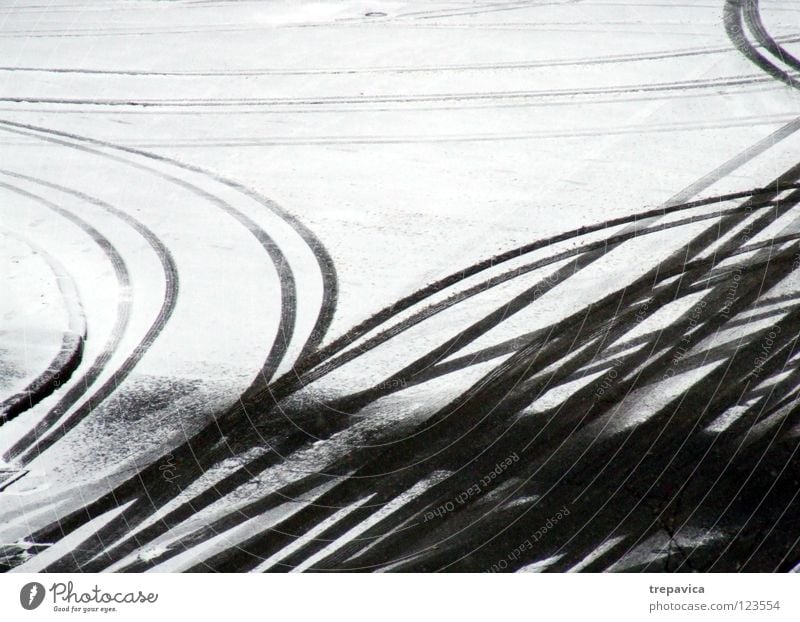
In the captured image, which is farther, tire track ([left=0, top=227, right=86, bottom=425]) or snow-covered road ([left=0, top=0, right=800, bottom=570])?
tire track ([left=0, top=227, right=86, bottom=425])

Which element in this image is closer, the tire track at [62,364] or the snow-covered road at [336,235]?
the snow-covered road at [336,235]

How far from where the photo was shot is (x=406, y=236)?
4.12 meters

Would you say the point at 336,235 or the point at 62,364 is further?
the point at 336,235

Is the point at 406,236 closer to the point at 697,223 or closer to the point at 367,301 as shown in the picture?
the point at 367,301

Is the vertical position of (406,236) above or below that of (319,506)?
above

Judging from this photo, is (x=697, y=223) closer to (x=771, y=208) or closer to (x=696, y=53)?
(x=771, y=208)

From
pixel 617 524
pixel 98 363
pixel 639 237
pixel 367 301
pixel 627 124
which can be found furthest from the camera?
pixel 627 124

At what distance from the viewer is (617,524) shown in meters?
3.19

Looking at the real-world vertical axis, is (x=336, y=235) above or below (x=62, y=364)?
above

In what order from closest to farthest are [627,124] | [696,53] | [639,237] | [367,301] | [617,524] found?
[617,524], [367,301], [639,237], [627,124], [696,53]

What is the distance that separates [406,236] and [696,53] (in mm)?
2192
